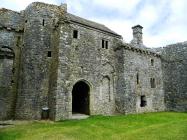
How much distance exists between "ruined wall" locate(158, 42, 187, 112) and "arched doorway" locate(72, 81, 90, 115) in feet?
37.9

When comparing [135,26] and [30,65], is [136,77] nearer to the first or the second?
[135,26]

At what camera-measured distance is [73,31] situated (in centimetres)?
2200

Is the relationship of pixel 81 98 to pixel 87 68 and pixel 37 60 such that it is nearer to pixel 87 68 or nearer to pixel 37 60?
pixel 87 68

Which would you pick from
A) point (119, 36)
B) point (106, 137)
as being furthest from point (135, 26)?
A: point (106, 137)

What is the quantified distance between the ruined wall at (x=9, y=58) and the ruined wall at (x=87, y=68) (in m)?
4.55

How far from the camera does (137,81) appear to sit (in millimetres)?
26031

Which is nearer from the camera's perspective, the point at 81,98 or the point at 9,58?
the point at 9,58

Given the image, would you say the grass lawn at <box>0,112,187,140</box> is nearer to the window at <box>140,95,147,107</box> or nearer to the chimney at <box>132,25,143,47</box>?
the window at <box>140,95,147,107</box>

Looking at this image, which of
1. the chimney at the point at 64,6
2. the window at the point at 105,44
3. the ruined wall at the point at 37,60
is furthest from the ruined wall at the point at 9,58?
the window at the point at 105,44

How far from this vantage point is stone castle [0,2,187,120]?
67.2 ft

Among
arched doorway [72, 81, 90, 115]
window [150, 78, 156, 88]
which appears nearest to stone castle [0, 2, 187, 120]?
arched doorway [72, 81, 90, 115]

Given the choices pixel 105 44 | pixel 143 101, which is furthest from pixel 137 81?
pixel 105 44

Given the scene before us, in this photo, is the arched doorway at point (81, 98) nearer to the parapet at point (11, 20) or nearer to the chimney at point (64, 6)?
the chimney at point (64, 6)

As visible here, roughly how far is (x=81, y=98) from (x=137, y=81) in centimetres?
649
